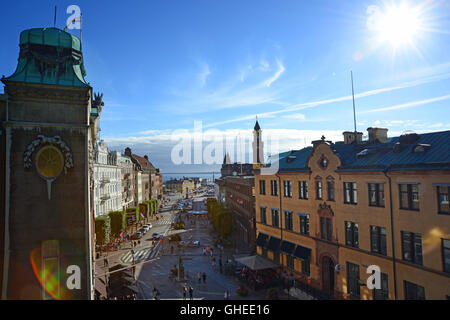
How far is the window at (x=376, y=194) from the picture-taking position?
23.2 metres

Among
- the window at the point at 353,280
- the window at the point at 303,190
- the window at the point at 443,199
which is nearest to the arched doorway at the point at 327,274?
the window at the point at 353,280

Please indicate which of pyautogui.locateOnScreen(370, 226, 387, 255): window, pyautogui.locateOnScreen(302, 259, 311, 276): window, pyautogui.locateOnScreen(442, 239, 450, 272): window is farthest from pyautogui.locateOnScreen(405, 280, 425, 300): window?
pyautogui.locateOnScreen(302, 259, 311, 276): window

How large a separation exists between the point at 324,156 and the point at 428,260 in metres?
12.6

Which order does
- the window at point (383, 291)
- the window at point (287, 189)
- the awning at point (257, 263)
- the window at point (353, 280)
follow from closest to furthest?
the window at point (383, 291) < the window at point (353, 280) < the awning at point (257, 263) < the window at point (287, 189)

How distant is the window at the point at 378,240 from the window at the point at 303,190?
8.61 meters

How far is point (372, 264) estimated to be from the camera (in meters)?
23.5

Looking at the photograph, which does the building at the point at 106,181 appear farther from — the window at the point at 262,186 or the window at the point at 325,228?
the window at the point at 325,228

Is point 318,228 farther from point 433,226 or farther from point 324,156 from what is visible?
point 433,226

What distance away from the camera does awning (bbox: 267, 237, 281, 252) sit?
35.2 metres

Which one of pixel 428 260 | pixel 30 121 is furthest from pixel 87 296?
pixel 428 260

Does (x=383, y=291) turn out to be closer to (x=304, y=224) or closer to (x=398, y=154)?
(x=304, y=224)

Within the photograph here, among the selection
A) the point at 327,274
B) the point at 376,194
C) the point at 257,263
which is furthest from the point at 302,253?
the point at 376,194

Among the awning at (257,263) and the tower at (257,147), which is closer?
the awning at (257,263)

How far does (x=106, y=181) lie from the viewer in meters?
57.5
